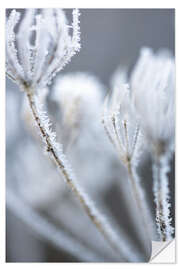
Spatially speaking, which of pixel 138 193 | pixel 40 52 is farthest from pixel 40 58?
pixel 138 193

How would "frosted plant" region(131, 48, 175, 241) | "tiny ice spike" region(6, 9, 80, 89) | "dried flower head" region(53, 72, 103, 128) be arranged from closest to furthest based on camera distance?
1. "tiny ice spike" region(6, 9, 80, 89)
2. "frosted plant" region(131, 48, 175, 241)
3. "dried flower head" region(53, 72, 103, 128)

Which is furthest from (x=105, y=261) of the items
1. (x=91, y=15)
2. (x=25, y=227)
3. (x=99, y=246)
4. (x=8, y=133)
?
(x=91, y=15)

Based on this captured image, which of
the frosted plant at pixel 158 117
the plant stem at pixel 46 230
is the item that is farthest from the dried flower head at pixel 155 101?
the plant stem at pixel 46 230

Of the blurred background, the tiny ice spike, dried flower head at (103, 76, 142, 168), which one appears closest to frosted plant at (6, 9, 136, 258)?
the tiny ice spike

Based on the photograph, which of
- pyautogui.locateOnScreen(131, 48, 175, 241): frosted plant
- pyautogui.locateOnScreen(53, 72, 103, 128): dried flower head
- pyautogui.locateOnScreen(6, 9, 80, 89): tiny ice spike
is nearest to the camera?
pyautogui.locateOnScreen(6, 9, 80, 89): tiny ice spike

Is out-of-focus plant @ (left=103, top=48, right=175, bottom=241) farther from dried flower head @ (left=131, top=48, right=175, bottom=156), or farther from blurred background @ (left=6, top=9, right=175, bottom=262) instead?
blurred background @ (left=6, top=9, right=175, bottom=262)

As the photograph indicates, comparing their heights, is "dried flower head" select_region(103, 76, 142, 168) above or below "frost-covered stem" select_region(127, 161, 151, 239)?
above

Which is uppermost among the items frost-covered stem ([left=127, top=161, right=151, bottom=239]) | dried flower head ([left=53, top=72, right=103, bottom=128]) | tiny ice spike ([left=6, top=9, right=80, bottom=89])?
tiny ice spike ([left=6, top=9, right=80, bottom=89])
